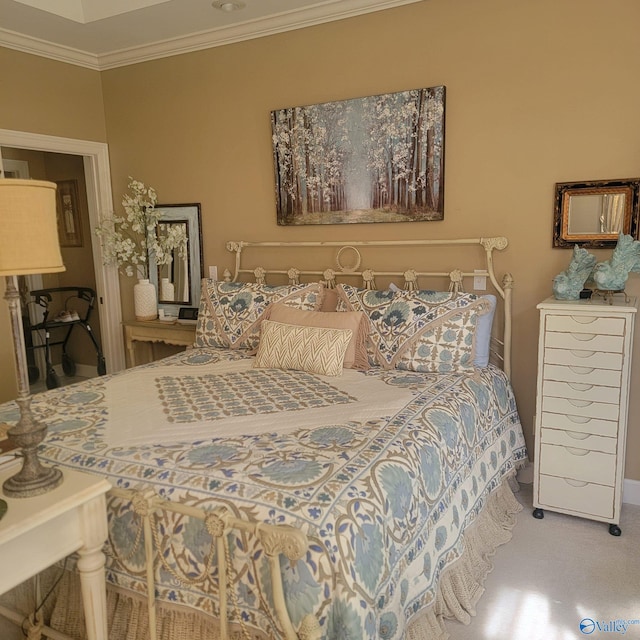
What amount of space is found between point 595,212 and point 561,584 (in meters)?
1.75

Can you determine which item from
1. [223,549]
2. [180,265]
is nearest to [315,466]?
[223,549]

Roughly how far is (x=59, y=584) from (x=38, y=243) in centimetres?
121

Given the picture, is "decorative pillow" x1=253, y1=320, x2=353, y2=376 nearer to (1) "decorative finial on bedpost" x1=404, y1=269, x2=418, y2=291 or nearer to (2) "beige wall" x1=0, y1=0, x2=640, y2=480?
(1) "decorative finial on bedpost" x1=404, y1=269, x2=418, y2=291

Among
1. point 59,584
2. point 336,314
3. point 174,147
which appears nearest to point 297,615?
point 59,584

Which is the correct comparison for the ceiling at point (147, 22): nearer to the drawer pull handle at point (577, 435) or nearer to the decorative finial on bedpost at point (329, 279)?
the decorative finial on bedpost at point (329, 279)

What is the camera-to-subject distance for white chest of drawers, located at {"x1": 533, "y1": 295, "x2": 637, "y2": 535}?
96.7 inches

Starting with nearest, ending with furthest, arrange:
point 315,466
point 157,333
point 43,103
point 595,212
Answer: point 315,466, point 595,212, point 43,103, point 157,333

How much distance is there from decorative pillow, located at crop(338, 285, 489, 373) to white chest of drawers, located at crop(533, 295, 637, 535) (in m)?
0.37

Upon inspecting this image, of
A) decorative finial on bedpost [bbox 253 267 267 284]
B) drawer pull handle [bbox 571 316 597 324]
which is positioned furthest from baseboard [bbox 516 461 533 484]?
decorative finial on bedpost [bbox 253 267 267 284]

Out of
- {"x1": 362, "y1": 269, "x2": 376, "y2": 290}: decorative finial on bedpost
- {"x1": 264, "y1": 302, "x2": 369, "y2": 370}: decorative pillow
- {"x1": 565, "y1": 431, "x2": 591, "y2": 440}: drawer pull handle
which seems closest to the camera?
{"x1": 565, "y1": 431, "x2": 591, "y2": 440}: drawer pull handle

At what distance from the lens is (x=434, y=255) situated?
3.22 metres

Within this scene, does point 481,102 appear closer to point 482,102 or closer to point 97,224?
point 482,102

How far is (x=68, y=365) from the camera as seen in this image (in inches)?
217

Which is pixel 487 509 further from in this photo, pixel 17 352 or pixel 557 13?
pixel 557 13
